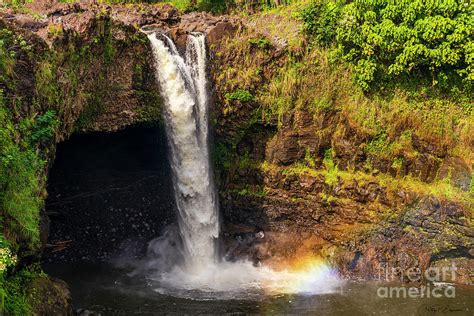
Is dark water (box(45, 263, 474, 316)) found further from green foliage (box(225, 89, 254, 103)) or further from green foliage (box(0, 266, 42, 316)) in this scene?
green foliage (box(225, 89, 254, 103))

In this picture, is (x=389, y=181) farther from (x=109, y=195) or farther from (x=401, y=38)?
(x=109, y=195)

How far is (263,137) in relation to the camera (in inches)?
724

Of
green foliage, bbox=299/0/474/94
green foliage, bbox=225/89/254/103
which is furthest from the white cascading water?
green foliage, bbox=299/0/474/94

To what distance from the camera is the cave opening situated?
17391 millimetres

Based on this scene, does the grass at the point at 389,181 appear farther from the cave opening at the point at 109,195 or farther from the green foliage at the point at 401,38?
the cave opening at the point at 109,195

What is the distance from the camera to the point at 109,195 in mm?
18469

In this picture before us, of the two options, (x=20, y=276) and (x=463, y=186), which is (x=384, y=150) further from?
(x=20, y=276)

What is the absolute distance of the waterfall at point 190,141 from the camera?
16.2m

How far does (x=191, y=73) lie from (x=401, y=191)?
27.9 ft

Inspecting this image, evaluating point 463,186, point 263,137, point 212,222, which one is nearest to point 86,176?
point 212,222

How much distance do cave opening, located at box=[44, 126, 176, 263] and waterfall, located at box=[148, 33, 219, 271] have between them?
1.18 meters
